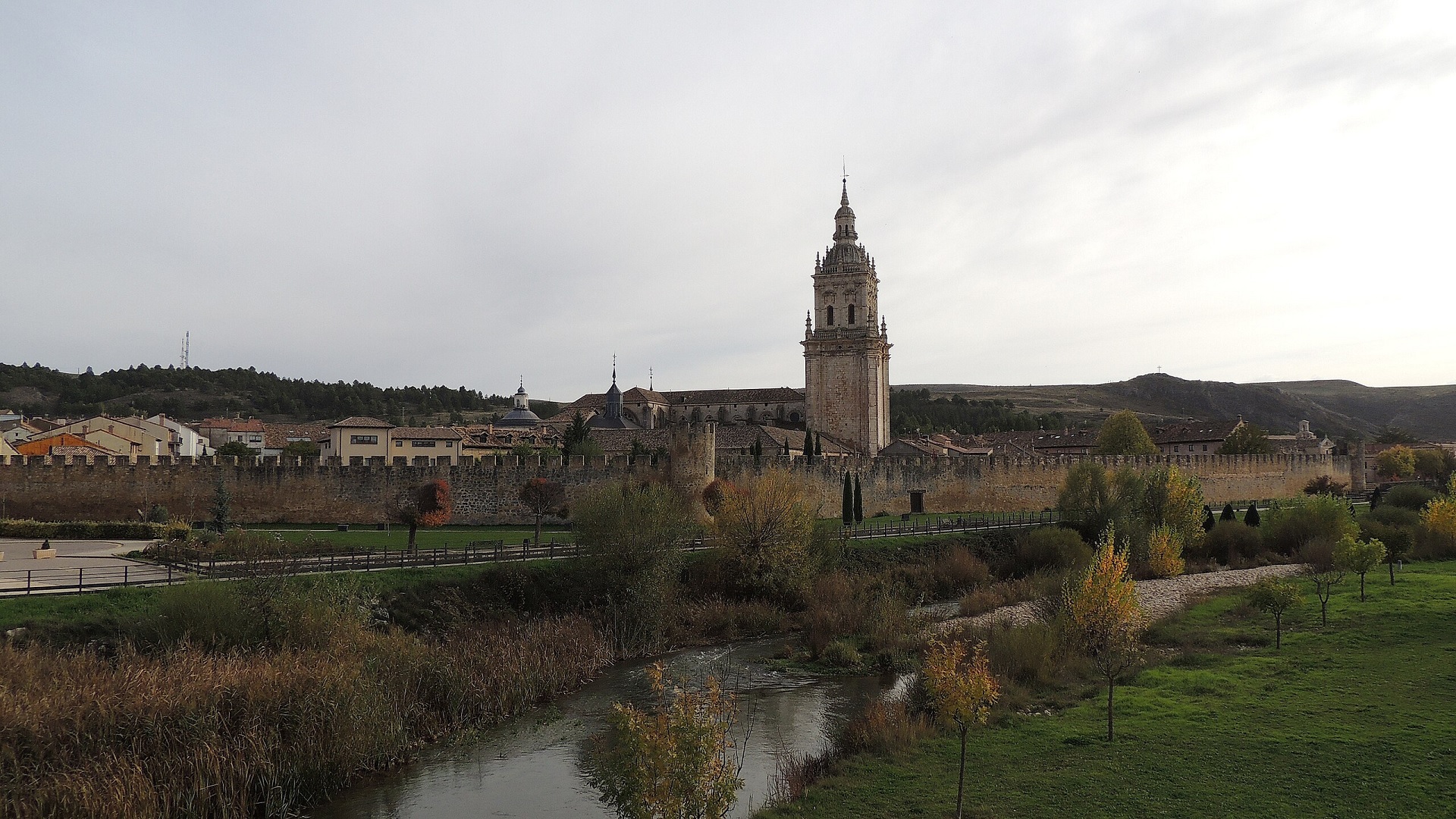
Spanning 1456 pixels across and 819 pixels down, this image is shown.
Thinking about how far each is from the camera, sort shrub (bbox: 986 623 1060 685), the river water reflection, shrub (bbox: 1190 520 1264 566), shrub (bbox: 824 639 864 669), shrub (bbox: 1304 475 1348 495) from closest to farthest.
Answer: the river water reflection < shrub (bbox: 986 623 1060 685) < shrub (bbox: 824 639 864 669) < shrub (bbox: 1190 520 1264 566) < shrub (bbox: 1304 475 1348 495)

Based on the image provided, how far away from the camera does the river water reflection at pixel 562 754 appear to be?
549 inches

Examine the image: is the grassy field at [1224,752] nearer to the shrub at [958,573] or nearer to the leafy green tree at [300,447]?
the shrub at [958,573]

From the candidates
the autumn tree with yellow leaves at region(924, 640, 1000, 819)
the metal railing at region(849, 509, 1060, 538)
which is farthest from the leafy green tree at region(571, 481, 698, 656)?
the autumn tree with yellow leaves at region(924, 640, 1000, 819)

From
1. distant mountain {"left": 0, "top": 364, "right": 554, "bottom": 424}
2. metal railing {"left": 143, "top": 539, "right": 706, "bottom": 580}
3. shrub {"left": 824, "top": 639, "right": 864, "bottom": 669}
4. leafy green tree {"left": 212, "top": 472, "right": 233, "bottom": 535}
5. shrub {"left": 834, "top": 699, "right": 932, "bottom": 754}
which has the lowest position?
shrub {"left": 824, "top": 639, "right": 864, "bottom": 669}

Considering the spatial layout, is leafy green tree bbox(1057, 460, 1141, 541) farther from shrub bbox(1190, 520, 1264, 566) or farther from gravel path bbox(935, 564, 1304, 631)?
shrub bbox(1190, 520, 1264, 566)

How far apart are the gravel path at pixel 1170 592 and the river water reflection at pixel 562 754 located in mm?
5869

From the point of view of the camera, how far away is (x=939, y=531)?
38.2m

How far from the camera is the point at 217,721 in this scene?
13.8 meters

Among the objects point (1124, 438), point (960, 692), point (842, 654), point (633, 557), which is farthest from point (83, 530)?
point (1124, 438)

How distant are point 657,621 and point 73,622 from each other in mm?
12655

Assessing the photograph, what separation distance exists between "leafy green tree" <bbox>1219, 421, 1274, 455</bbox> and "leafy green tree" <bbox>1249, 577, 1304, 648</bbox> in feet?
182

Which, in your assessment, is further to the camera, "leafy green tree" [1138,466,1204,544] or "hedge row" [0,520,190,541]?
"leafy green tree" [1138,466,1204,544]

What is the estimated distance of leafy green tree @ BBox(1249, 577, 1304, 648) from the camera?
808 inches

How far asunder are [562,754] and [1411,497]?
47458mm
